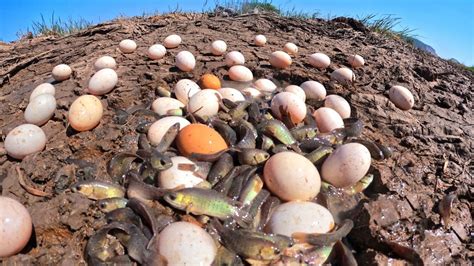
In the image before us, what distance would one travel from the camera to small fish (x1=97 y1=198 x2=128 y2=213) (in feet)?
10.4

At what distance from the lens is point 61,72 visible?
17.7ft

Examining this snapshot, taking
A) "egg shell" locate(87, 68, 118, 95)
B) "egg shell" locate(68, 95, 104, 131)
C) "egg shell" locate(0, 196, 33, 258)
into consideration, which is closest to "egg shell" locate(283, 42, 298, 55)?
"egg shell" locate(87, 68, 118, 95)

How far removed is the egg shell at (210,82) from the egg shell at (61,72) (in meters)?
1.79

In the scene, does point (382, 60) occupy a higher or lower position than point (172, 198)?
higher

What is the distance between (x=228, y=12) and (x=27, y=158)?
6445 mm

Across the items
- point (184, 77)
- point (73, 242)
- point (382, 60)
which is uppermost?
point (382, 60)

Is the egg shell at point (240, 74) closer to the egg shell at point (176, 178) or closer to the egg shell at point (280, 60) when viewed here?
the egg shell at point (280, 60)

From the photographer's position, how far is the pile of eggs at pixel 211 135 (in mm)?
2896

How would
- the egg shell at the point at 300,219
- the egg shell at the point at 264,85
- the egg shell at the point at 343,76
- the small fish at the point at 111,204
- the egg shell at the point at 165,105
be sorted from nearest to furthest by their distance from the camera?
the egg shell at the point at 300,219 → the small fish at the point at 111,204 → the egg shell at the point at 165,105 → the egg shell at the point at 264,85 → the egg shell at the point at 343,76

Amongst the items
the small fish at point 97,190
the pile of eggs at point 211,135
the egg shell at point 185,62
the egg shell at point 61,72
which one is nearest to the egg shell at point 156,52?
the pile of eggs at point 211,135

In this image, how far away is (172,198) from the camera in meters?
3.10

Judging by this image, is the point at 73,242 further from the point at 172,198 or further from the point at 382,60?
the point at 382,60

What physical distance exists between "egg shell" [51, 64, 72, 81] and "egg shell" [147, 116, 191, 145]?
82.8 inches

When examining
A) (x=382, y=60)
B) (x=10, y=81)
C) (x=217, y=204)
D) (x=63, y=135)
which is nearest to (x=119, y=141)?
(x=63, y=135)
